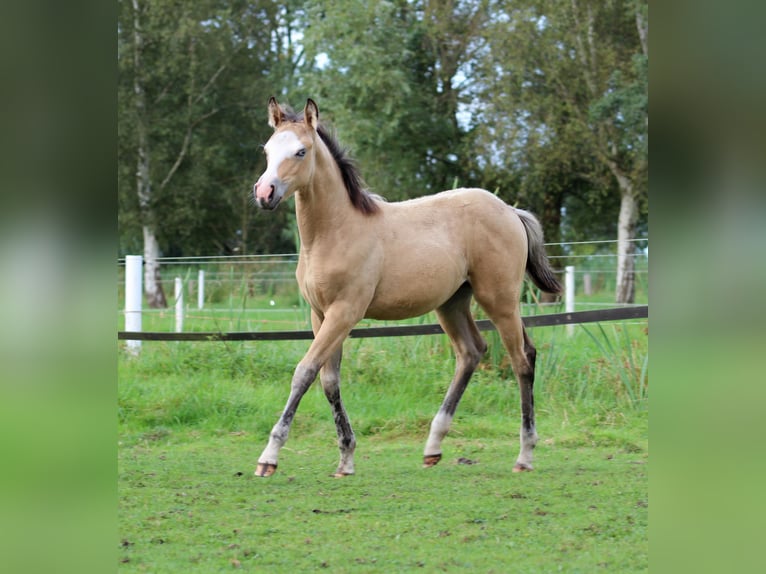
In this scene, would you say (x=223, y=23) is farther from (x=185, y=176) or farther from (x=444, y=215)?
(x=444, y=215)

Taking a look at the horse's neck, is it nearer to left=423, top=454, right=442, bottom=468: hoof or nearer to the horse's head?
the horse's head

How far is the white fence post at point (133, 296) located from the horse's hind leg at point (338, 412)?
391 centimetres

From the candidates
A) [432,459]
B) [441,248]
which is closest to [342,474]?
[432,459]

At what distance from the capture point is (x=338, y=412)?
13.8 ft

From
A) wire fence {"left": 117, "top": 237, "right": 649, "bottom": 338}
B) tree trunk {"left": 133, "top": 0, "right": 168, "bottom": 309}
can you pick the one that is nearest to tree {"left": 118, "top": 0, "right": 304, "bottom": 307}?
tree trunk {"left": 133, "top": 0, "right": 168, "bottom": 309}

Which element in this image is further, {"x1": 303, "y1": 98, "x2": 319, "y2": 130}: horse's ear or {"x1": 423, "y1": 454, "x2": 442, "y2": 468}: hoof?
{"x1": 423, "y1": 454, "x2": 442, "y2": 468}: hoof

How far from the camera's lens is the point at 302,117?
12.5 ft

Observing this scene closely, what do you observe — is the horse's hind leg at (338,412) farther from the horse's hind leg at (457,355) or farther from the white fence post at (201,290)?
the white fence post at (201,290)

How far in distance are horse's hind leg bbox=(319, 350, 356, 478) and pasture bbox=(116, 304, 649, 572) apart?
0.33 ft

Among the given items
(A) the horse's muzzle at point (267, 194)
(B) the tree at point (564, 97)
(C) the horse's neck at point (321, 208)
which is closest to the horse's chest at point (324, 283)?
(C) the horse's neck at point (321, 208)

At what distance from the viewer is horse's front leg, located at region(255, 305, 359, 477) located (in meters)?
3.63

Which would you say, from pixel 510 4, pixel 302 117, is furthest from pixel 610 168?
pixel 302 117
